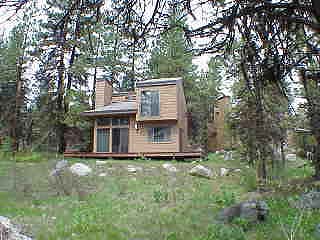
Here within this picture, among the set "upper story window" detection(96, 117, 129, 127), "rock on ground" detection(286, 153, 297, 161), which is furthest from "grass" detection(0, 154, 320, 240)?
"rock on ground" detection(286, 153, 297, 161)

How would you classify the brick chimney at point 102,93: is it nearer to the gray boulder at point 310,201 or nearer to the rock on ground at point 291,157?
the rock on ground at point 291,157

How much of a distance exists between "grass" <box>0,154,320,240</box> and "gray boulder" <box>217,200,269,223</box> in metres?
0.17

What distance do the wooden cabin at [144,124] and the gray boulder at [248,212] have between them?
41.1ft

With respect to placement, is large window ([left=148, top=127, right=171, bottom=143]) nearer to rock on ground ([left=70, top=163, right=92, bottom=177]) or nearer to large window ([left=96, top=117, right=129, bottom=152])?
large window ([left=96, top=117, right=129, bottom=152])

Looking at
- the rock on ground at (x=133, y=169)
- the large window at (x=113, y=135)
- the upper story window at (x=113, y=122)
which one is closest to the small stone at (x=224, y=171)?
the rock on ground at (x=133, y=169)

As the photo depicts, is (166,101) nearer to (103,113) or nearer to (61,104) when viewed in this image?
(103,113)

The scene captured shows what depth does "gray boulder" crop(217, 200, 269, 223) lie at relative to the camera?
539 cm

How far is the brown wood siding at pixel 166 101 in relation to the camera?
19.0 meters

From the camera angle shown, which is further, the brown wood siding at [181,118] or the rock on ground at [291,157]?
the rock on ground at [291,157]

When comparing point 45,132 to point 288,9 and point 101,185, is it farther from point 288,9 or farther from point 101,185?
point 288,9

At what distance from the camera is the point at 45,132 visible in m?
23.8

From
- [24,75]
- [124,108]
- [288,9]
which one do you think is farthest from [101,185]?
A: [24,75]

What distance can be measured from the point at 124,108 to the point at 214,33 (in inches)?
648

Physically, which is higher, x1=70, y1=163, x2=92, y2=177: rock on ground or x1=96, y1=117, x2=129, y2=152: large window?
x1=96, y1=117, x2=129, y2=152: large window
